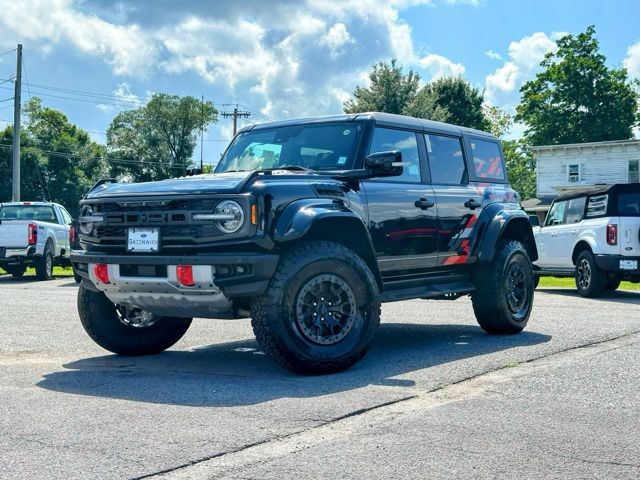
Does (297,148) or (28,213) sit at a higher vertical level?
(297,148)

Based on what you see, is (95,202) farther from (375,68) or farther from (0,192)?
(0,192)

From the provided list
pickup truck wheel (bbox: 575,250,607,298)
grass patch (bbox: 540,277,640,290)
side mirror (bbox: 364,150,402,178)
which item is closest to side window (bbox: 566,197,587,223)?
pickup truck wheel (bbox: 575,250,607,298)

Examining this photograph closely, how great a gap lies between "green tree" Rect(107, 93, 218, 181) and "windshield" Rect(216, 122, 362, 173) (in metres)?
82.4

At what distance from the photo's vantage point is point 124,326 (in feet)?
23.7

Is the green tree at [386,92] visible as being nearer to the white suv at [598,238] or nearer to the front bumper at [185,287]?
the white suv at [598,238]

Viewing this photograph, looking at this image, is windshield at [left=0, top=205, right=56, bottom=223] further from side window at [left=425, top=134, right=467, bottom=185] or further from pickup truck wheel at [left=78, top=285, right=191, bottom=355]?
side window at [left=425, top=134, right=467, bottom=185]

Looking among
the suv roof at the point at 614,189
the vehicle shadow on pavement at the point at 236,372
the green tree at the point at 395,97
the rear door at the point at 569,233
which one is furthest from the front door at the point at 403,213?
the green tree at the point at 395,97

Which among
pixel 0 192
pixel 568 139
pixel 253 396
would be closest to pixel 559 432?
pixel 253 396

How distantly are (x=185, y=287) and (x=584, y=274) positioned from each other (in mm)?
10568

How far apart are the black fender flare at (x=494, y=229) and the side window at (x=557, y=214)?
770cm

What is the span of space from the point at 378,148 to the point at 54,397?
3.41m

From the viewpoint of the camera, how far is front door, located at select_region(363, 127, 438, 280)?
6.99 m

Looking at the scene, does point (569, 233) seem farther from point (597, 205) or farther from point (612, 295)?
point (612, 295)

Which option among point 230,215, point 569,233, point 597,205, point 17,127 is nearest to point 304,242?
point 230,215
